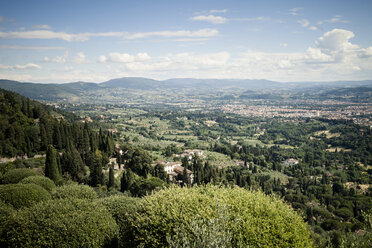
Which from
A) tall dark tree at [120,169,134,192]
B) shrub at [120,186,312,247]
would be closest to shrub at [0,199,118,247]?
shrub at [120,186,312,247]

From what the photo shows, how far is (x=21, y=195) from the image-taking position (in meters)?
22.1

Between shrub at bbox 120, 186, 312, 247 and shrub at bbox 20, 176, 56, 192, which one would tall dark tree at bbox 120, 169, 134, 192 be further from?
shrub at bbox 120, 186, 312, 247

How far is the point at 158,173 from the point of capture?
53875 millimetres

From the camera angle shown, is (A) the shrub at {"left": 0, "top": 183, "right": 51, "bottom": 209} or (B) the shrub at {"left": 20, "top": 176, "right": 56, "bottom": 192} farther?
(B) the shrub at {"left": 20, "top": 176, "right": 56, "bottom": 192}

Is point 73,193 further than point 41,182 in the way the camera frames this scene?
No

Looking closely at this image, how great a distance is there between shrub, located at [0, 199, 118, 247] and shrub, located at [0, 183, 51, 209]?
3.93 m

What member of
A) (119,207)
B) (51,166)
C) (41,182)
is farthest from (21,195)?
(51,166)

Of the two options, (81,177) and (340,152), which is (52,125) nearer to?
(81,177)

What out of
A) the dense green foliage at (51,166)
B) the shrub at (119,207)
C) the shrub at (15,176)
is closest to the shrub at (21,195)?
the shrub at (119,207)

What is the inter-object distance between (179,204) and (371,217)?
11.6 m

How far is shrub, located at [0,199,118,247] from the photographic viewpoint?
15820mm

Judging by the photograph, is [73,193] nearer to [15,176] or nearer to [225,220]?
[15,176]

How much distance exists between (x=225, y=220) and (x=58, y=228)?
11955 millimetres

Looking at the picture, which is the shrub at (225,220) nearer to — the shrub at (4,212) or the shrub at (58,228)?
the shrub at (58,228)
